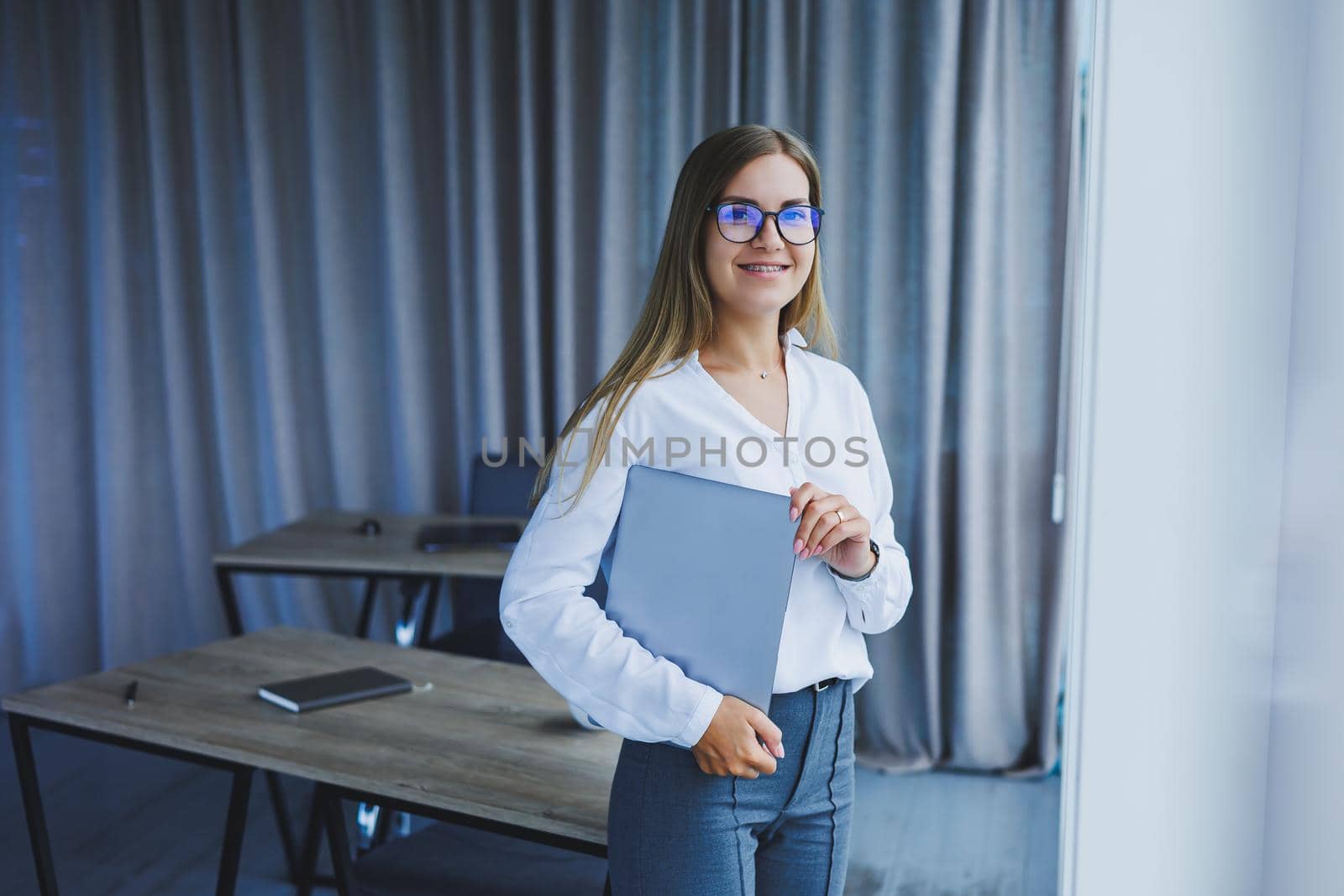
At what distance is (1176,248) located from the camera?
23.7 inches

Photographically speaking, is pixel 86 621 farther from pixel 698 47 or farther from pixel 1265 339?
pixel 1265 339

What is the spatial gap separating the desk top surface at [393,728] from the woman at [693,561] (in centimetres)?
A: 28

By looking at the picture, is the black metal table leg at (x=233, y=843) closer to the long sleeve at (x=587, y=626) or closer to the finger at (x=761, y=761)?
the long sleeve at (x=587, y=626)

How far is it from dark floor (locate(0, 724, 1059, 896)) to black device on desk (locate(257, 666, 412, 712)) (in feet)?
2.82

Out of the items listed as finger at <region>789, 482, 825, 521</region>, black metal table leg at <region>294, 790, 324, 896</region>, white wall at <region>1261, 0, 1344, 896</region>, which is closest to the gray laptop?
finger at <region>789, 482, 825, 521</region>

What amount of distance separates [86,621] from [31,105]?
6.50 ft

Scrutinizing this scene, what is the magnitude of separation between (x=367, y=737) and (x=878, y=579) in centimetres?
87

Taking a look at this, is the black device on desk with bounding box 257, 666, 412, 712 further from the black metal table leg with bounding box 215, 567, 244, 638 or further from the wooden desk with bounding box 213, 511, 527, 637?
the black metal table leg with bounding box 215, 567, 244, 638

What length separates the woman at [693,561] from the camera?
958 mm

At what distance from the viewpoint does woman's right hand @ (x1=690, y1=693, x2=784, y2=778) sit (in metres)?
0.93

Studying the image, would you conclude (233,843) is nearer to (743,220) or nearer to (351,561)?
(351,561)

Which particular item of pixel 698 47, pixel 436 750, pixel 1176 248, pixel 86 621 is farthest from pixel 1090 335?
pixel 86 621

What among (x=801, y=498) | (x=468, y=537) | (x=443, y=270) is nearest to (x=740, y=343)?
(x=801, y=498)

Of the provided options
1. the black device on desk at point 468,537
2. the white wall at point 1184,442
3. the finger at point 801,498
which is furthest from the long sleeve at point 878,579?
the black device on desk at point 468,537
